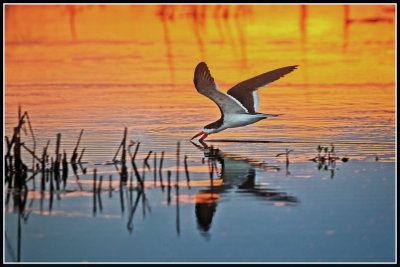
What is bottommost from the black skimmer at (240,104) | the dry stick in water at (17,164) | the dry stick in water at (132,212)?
the dry stick in water at (132,212)

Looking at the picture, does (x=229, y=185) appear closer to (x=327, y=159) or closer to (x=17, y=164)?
(x=327, y=159)

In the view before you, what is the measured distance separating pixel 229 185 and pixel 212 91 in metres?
3.87

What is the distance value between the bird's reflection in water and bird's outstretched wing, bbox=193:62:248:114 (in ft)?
3.78

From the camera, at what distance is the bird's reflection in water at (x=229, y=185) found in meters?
9.50

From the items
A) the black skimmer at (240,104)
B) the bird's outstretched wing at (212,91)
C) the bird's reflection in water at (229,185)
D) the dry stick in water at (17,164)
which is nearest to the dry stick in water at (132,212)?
the bird's reflection in water at (229,185)

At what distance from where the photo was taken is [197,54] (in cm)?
2689

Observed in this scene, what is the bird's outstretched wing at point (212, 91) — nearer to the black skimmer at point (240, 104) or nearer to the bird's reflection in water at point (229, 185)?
the black skimmer at point (240, 104)

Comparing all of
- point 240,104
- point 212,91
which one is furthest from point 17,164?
point 240,104

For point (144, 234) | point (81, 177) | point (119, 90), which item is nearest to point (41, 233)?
point (144, 234)

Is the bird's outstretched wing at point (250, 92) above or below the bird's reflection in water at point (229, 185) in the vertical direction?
above

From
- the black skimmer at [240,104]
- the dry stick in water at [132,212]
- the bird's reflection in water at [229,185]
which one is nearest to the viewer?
the dry stick in water at [132,212]

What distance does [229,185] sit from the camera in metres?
11.1

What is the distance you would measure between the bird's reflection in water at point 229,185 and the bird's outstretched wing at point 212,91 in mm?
1151

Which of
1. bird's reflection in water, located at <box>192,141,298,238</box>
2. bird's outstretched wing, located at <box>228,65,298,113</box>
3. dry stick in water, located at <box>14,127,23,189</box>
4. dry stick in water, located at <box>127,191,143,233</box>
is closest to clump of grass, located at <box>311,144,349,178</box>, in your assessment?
bird's reflection in water, located at <box>192,141,298,238</box>
